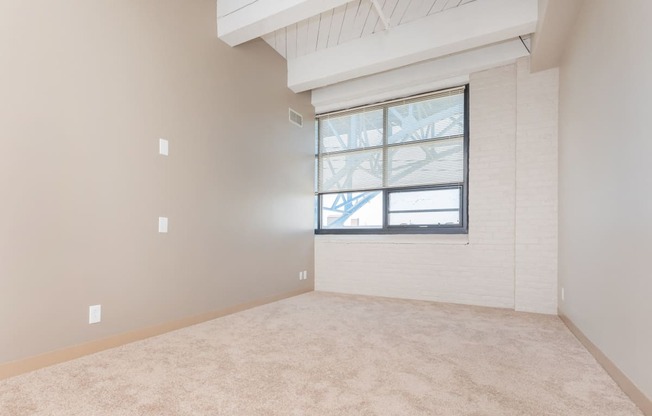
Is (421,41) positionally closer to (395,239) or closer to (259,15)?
(259,15)

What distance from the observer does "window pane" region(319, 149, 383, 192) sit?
488 cm

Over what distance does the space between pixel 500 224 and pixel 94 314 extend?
407 cm

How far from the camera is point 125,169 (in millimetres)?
2635

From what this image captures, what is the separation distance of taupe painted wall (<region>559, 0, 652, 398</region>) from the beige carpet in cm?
32

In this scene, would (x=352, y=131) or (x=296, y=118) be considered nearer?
(x=296, y=118)

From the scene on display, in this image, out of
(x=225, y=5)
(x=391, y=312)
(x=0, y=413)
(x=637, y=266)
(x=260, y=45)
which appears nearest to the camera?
(x=0, y=413)

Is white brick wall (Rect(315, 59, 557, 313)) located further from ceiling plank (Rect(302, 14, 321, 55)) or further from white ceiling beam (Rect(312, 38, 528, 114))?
ceiling plank (Rect(302, 14, 321, 55))

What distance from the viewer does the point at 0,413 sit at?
1581 mm

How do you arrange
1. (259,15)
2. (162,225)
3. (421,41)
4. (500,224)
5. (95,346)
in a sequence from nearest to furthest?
(95,346), (162,225), (259,15), (421,41), (500,224)

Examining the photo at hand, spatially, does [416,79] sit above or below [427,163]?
above

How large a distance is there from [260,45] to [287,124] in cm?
102

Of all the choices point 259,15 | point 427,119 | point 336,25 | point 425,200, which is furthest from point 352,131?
point 259,15

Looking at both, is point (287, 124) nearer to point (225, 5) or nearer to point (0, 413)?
point (225, 5)

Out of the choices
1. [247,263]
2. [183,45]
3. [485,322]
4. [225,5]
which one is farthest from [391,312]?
[225,5]
